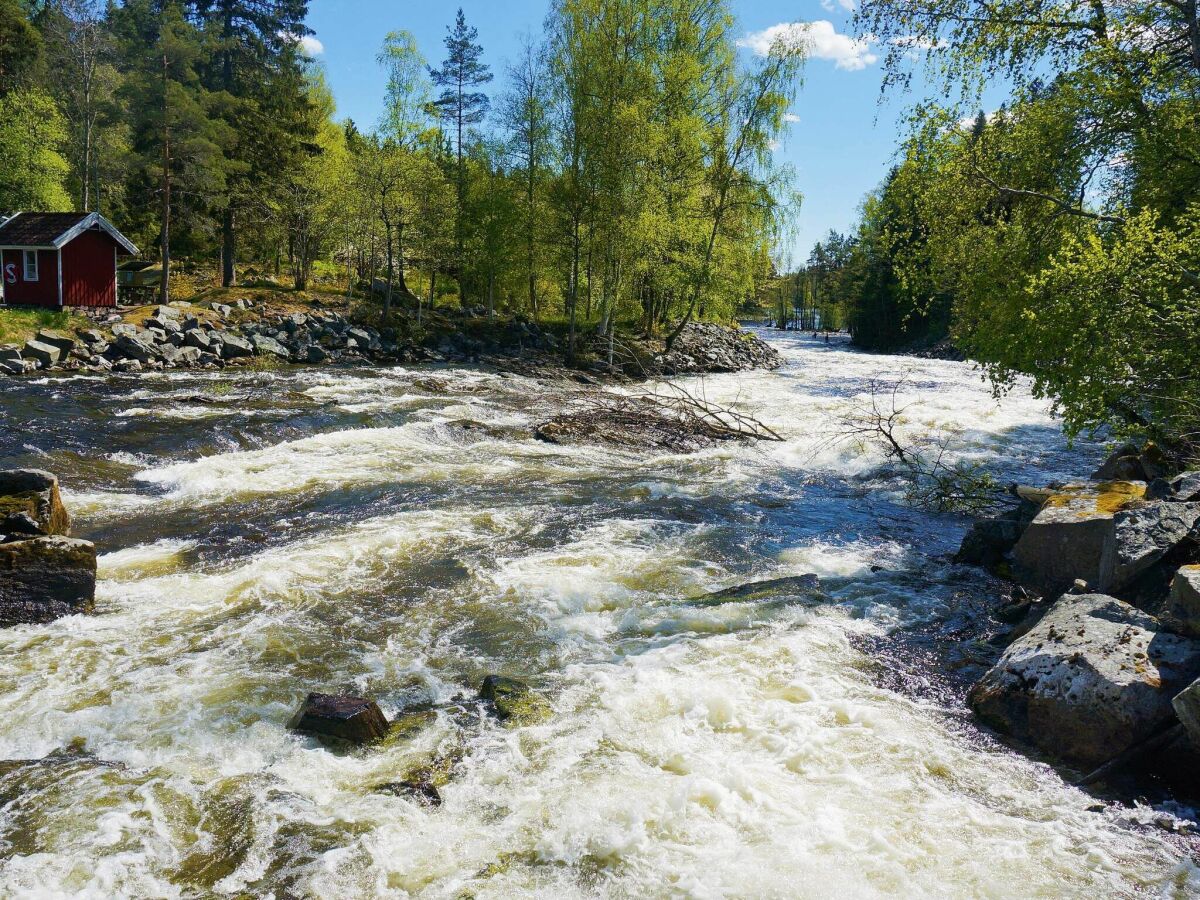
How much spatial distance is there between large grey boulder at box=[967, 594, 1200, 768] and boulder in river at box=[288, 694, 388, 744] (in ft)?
14.8

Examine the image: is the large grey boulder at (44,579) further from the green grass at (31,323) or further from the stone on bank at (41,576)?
the green grass at (31,323)

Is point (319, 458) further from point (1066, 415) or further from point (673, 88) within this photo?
point (673, 88)

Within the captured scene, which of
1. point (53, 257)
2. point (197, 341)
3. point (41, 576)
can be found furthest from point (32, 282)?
point (41, 576)

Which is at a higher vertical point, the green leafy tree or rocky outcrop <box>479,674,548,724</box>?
the green leafy tree

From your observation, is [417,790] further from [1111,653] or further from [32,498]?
[32,498]

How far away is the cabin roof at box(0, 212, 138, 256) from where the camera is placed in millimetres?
28172

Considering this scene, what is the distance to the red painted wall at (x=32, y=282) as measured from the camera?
93.1 feet

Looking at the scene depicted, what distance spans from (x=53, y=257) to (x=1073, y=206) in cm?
3317

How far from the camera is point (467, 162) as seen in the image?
3678 centimetres

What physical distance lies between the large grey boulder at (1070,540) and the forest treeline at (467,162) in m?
21.4

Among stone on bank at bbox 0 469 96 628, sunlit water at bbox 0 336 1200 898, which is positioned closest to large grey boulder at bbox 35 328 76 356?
sunlit water at bbox 0 336 1200 898

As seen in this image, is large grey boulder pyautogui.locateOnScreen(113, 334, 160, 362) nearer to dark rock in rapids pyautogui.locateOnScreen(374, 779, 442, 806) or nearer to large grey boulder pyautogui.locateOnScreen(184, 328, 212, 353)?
large grey boulder pyautogui.locateOnScreen(184, 328, 212, 353)

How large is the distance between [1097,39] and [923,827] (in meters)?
10.7

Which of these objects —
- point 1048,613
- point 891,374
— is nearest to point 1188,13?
point 1048,613
